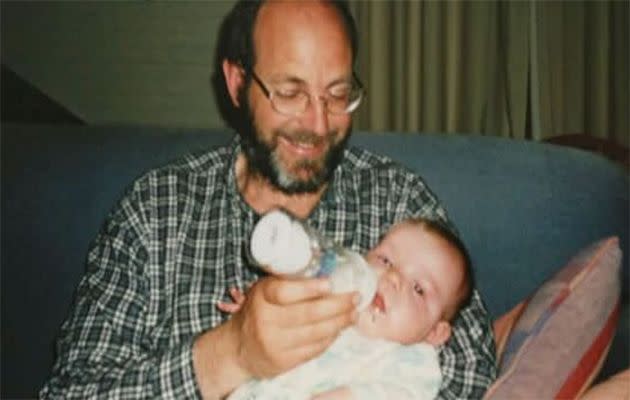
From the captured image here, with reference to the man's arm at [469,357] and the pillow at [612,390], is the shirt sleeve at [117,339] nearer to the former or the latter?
the man's arm at [469,357]

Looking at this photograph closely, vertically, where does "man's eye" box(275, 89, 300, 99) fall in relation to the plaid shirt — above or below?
above

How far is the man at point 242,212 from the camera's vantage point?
1276 mm

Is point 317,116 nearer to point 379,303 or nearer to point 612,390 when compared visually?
point 379,303

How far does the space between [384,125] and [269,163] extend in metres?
1.66

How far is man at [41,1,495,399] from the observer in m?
1.28

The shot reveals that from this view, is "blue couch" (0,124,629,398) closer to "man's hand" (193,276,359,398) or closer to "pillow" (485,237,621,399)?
"pillow" (485,237,621,399)

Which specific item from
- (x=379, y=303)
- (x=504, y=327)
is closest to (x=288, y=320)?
(x=379, y=303)

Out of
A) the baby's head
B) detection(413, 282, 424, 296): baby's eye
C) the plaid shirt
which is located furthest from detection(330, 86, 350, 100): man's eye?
detection(413, 282, 424, 296): baby's eye

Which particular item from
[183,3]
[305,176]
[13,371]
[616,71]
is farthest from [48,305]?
[616,71]

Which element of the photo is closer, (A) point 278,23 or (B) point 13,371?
(A) point 278,23

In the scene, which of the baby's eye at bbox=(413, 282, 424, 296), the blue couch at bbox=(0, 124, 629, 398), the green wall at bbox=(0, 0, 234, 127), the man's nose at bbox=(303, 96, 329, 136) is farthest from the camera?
the green wall at bbox=(0, 0, 234, 127)

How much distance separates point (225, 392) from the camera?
111cm

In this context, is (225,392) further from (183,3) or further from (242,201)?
(183,3)

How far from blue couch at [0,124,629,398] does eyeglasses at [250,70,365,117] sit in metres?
0.39
